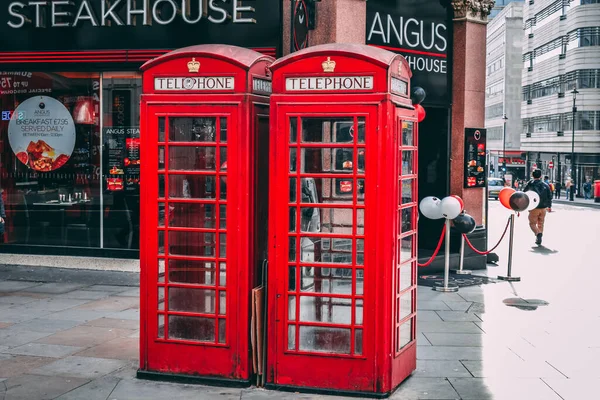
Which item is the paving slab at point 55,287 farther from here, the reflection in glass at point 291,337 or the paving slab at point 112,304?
the reflection in glass at point 291,337

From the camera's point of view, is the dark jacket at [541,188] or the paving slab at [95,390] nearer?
the paving slab at [95,390]

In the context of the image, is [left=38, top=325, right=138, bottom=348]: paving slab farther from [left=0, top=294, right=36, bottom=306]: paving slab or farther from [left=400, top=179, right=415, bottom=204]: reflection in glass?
[left=400, top=179, right=415, bottom=204]: reflection in glass

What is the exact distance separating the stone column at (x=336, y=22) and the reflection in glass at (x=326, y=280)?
21.4 ft

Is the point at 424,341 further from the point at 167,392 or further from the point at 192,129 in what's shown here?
the point at 192,129

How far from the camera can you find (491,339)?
9.17 meters

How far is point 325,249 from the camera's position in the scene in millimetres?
6730

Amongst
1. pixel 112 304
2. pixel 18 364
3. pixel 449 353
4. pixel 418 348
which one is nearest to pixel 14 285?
pixel 112 304

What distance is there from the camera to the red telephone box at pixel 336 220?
6.51m

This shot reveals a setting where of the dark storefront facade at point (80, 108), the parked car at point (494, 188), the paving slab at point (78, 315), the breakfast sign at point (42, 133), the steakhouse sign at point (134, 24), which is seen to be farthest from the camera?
the parked car at point (494, 188)

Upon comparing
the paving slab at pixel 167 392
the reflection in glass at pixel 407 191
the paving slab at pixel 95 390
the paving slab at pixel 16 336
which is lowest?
the paving slab at pixel 167 392

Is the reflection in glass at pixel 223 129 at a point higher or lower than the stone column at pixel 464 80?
lower

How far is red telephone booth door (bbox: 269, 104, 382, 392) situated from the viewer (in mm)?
6543

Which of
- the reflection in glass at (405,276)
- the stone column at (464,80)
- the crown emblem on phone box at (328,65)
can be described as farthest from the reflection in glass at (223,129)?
the stone column at (464,80)

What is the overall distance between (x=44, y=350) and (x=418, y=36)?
29.7 feet
